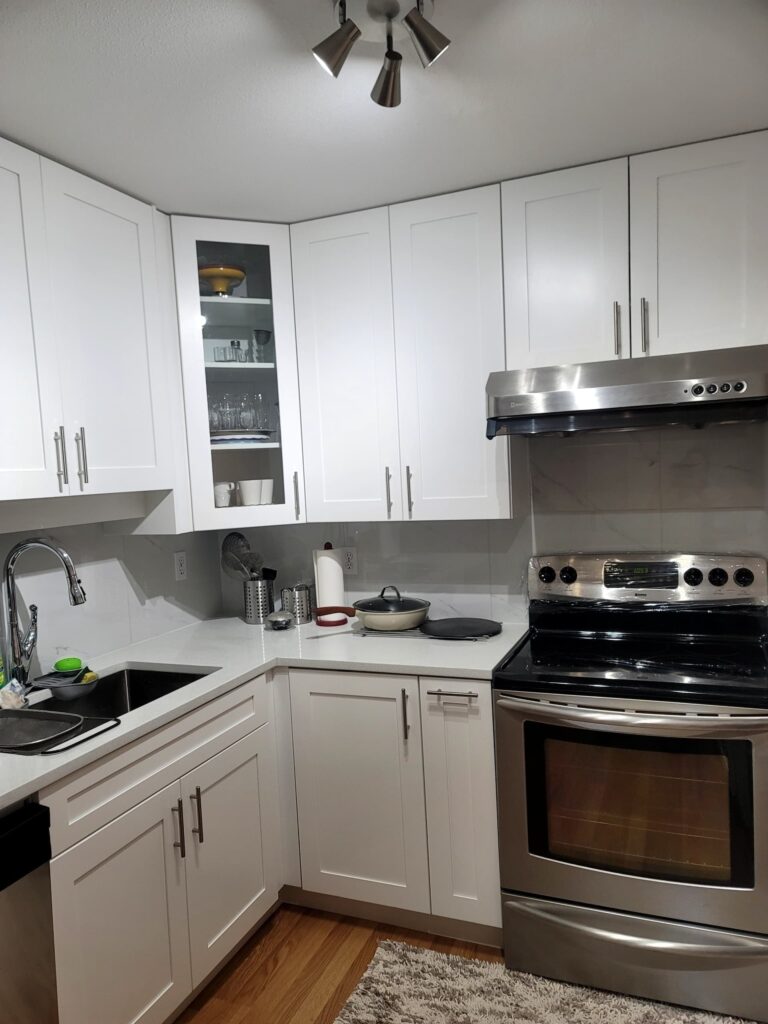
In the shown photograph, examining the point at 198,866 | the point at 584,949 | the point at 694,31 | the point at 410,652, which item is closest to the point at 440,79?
the point at 694,31

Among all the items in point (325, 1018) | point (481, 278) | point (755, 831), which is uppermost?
point (481, 278)

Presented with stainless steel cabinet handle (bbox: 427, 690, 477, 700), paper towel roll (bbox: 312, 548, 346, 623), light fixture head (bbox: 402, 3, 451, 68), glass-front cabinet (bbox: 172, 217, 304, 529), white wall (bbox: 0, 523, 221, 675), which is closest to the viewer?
light fixture head (bbox: 402, 3, 451, 68)

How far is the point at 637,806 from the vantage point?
1.91 m

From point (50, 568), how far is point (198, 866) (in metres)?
0.97

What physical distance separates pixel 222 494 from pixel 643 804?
5.26 feet

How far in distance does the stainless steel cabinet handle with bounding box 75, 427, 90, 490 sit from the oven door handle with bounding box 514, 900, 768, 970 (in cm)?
168

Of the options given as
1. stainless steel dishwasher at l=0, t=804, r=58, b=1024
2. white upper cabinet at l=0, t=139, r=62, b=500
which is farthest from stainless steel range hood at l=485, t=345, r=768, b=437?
stainless steel dishwasher at l=0, t=804, r=58, b=1024

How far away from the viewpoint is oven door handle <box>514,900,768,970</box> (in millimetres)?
1812

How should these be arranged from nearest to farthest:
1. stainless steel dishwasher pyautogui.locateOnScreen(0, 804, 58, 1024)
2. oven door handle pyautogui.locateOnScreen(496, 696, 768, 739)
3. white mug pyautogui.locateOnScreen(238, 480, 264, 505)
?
stainless steel dishwasher pyautogui.locateOnScreen(0, 804, 58, 1024) → oven door handle pyautogui.locateOnScreen(496, 696, 768, 739) → white mug pyautogui.locateOnScreen(238, 480, 264, 505)

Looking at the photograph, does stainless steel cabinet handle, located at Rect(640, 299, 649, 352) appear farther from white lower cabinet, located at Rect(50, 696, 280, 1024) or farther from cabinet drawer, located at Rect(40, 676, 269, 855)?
white lower cabinet, located at Rect(50, 696, 280, 1024)

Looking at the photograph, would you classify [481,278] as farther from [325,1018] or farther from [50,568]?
[325,1018]

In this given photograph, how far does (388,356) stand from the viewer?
247 centimetres

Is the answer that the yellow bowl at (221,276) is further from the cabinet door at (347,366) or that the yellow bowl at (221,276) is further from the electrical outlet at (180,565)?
the electrical outlet at (180,565)

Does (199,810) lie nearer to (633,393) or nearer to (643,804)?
(643,804)
